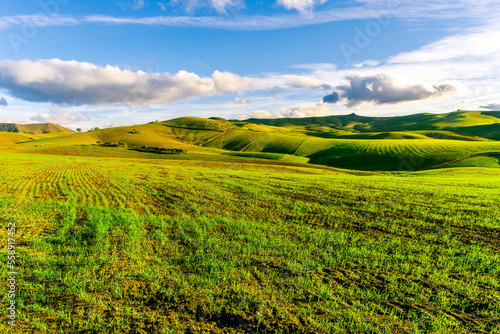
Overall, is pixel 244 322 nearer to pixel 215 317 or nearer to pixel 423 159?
pixel 215 317

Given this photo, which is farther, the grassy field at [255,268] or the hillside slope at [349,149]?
the hillside slope at [349,149]

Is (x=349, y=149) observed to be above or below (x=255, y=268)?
above

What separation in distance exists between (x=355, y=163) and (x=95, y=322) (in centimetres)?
8354

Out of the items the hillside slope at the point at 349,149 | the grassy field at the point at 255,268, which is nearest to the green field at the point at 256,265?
the grassy field at the point at 255,268

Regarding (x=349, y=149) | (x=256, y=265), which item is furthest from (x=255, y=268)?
(x=349, y=149)

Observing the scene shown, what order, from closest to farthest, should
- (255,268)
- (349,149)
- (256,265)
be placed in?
(255,268) → (256,265) → (349,149)

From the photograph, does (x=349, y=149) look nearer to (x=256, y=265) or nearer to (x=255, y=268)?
(x=256, y=265)

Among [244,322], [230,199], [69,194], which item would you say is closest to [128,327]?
[244,322]

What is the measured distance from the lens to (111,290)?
304 inches

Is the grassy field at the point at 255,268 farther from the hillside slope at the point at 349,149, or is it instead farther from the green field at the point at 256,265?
the hillside slope at the point at 349,149

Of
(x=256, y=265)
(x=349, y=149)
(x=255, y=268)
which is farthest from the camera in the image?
(x=349, y=149)

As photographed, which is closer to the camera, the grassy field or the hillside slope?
the grassy field

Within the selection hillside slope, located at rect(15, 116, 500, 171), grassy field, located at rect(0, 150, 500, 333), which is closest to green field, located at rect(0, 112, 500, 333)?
grassy field, located at rect(0, 150, 500, 333)

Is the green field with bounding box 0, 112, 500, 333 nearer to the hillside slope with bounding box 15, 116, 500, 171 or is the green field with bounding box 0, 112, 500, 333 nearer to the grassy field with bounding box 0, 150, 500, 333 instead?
the grassy field with bounding box 0, 150, 500, 333
